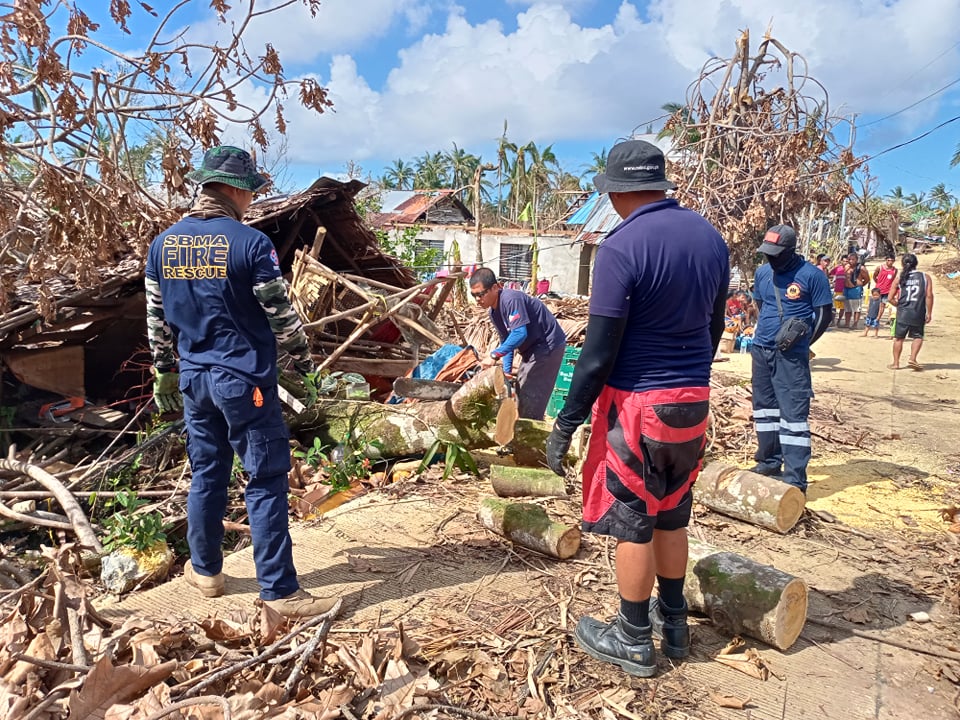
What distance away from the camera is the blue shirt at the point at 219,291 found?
3010 millimetres

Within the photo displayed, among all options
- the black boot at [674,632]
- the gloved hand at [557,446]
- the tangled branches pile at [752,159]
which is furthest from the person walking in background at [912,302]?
the gloved hand at [557,446]

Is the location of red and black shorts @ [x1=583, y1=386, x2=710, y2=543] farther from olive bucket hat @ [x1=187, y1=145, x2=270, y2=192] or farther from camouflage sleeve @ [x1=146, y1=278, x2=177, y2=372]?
camouflage sleeve @ [x1=146, y1=278, x2=177, y2=372]

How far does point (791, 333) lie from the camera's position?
4.73m

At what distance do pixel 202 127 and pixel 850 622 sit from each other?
5.31 meters

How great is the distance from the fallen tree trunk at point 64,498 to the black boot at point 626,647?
3141 millimetres

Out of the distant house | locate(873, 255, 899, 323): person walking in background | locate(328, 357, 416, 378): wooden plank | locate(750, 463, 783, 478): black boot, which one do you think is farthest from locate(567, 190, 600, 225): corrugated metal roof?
locate(750, 463, 783, 478): black boot

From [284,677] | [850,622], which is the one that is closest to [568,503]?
[850,622]

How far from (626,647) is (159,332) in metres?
2.82

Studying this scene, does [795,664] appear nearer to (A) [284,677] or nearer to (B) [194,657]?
(A) [284,677]

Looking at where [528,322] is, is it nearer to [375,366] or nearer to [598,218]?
[375,366]

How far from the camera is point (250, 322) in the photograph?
3.12 m

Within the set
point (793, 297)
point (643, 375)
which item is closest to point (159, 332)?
point (643, 375)

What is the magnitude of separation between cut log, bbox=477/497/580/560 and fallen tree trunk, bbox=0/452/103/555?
2517mm

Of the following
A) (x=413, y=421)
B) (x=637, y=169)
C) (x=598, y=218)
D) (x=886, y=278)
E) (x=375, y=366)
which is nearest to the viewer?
(x=637, y=169)
